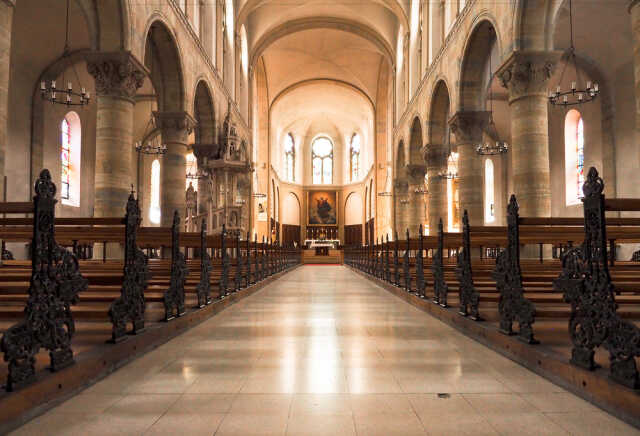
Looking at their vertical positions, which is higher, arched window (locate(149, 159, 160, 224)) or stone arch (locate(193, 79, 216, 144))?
stone arch (locate(193, 79, 216, 144))

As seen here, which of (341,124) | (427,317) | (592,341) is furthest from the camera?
(341,124)

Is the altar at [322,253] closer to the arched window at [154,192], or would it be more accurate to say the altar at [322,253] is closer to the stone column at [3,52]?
the arched window at [154,192]

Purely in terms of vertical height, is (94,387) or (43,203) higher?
(43,203)

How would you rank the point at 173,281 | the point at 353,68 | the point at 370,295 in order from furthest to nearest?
the point at 353,68, the point at 370,295, the point at 173,281

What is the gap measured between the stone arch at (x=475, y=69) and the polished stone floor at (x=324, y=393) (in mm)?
11544

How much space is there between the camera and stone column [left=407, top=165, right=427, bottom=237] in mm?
23328

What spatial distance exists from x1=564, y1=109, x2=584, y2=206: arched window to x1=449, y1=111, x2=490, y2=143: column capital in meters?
8.65

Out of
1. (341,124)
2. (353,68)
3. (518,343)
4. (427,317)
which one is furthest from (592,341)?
(341,124)

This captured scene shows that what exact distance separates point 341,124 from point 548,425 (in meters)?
46.5

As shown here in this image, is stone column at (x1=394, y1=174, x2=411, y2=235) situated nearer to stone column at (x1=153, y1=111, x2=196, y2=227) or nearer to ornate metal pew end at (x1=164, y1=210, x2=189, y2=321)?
stone column at (x1=153, y1=111, x2=196, y2=227)

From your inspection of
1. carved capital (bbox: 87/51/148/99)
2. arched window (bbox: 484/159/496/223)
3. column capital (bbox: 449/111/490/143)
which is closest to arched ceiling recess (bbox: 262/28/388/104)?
arched window (bbox: 484/159/496/223)

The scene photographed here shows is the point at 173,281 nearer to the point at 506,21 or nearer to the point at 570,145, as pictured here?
the point at 506,21

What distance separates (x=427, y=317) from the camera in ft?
22.4

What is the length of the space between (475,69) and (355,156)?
32.8 m
